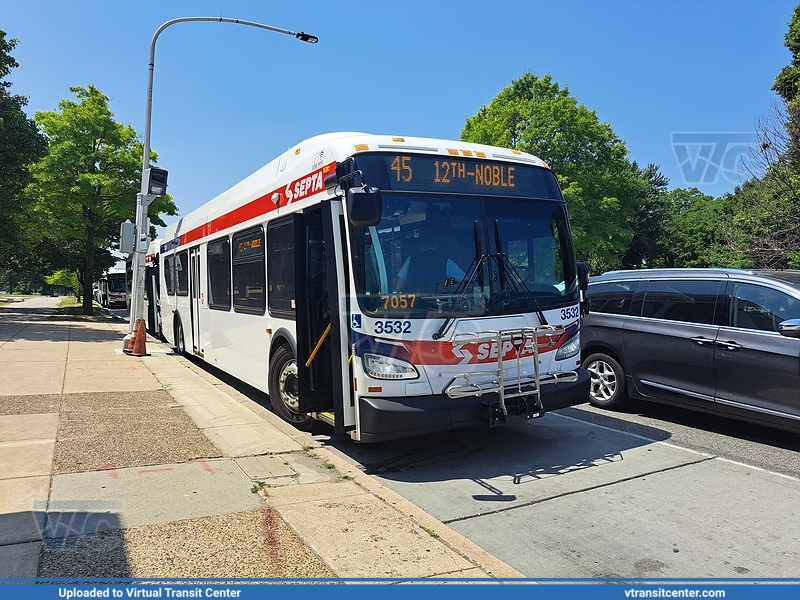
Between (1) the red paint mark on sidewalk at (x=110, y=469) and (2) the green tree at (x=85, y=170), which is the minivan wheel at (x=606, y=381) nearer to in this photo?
(1) the red paint mark on sidewalk at (x=110, y=469)

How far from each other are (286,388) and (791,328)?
18.0 feet

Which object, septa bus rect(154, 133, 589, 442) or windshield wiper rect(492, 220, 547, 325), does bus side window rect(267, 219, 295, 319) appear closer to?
septa bus rect(154, 133, 589, 442)

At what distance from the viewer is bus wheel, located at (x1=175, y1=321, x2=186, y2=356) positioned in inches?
531

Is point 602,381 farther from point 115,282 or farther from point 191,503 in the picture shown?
point 115,282

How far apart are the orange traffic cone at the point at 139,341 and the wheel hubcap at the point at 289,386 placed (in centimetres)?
781

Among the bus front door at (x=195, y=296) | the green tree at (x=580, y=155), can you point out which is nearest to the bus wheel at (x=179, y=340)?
the bus front door at (x=195, y=296)

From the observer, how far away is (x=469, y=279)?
570 cm

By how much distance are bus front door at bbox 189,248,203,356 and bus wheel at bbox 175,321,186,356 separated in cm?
143

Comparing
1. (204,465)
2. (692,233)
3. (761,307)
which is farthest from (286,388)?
(692,233)

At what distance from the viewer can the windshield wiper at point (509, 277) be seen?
5879mm

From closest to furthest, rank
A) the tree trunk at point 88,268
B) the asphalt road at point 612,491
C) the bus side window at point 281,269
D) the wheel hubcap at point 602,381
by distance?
1. the asphalt road at point 612,491
2. the bus side window at point 281,269
3. the wheel hubcap at point 602,381
4. the tree trunk at point 88,268

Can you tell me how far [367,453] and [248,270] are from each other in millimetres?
3336

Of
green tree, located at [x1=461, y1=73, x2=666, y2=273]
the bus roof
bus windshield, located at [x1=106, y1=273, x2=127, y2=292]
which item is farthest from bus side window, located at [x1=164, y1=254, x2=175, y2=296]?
bus windshield, located at [x1=106, y1=273, x2=127, y2=292]

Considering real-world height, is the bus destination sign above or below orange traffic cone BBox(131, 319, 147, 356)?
above
